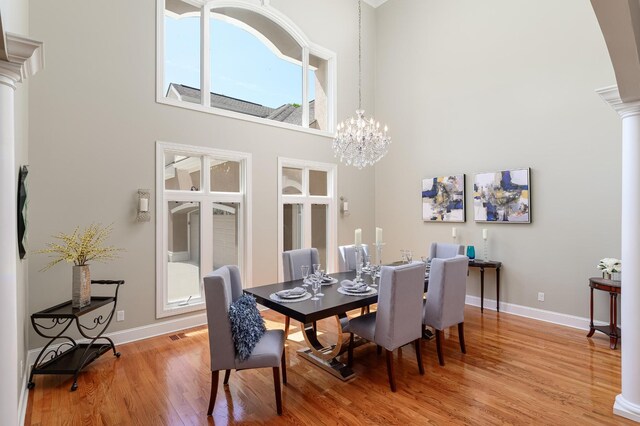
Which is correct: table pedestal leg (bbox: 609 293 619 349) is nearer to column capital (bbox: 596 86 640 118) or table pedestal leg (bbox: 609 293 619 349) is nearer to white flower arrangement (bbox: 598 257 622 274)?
white flower arrangement (bbox: 598 257 622 274)

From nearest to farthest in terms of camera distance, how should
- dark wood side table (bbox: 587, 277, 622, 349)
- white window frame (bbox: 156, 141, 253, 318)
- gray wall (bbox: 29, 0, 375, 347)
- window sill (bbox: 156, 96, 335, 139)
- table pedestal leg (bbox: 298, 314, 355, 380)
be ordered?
1. table pedestal leg (bbox: 298, 314, 355, 380)
2. gray wall (bbox: 29, 0, 375, 347)
3. dark wood side table (bbox: 587, 277, 622, 349)
4. white window frame (bbox: 156, 141, 253, 318)
5. window sill (bbox: 156, 96, 335, 139)

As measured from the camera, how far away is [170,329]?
4.38 m

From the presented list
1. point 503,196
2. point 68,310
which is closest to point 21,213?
point 68,310

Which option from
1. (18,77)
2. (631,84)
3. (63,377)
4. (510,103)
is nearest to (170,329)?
(63,377)

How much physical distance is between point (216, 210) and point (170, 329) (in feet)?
5.62

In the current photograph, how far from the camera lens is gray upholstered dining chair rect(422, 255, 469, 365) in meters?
3.35

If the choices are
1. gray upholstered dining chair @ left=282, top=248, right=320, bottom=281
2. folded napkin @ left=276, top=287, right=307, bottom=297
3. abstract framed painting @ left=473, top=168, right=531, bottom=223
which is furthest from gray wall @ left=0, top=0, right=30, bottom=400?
abstract framed painting @ left=473, top=168, right=531, bottom=223

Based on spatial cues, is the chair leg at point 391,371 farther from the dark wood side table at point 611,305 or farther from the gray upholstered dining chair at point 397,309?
the dark wood side table at point 611,305

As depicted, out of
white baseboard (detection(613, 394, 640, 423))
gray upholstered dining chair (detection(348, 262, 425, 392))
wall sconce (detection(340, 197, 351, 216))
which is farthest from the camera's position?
wall sconce (detection(340, 197, 351, 216))

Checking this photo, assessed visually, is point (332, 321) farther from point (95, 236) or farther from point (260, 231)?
point (95, 236)

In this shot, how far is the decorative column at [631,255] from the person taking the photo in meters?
2.47

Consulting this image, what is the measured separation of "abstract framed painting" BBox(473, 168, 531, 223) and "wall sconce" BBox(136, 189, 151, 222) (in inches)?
190

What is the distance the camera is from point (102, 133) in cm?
390

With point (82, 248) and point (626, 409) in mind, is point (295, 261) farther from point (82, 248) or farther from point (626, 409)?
point (626, 409)
